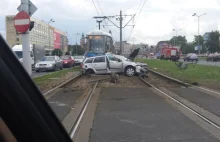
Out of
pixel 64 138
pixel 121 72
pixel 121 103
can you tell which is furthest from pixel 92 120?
pixel 121 72

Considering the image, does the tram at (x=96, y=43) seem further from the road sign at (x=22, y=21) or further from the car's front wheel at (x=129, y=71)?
the road sign at (x=22, y=21)

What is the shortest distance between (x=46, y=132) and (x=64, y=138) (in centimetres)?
12

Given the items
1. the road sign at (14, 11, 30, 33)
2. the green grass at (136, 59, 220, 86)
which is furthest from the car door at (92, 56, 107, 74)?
the road sign at (14, 11, 30, 33)

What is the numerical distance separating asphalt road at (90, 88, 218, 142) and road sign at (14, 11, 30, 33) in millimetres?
3169

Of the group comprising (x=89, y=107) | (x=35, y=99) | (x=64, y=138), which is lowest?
(x=89, y=107)

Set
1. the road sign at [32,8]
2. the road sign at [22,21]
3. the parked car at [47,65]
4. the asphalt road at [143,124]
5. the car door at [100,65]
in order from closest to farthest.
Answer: the asphalt road at [143,124]
the road sign at [22,21]
the road sign at [32,8]
the car door at [100,65]
the parked car at [47,65]

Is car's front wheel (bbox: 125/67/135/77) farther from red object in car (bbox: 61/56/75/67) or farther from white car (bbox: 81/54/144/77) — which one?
red object in car (bbox: 61/56/75/67)

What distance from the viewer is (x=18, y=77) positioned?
1449 millimetres

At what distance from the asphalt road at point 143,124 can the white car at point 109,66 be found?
13711 millimetres

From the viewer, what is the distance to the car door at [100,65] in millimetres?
25141

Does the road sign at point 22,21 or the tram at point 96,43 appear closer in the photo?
the road sign at point 22,21

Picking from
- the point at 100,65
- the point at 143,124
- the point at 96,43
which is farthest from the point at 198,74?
the point at 143,124

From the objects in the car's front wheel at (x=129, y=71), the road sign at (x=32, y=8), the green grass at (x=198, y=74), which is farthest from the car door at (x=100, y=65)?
the road sign at (x=32, y=8)

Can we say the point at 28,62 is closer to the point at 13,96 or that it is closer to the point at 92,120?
the point at 92,120
